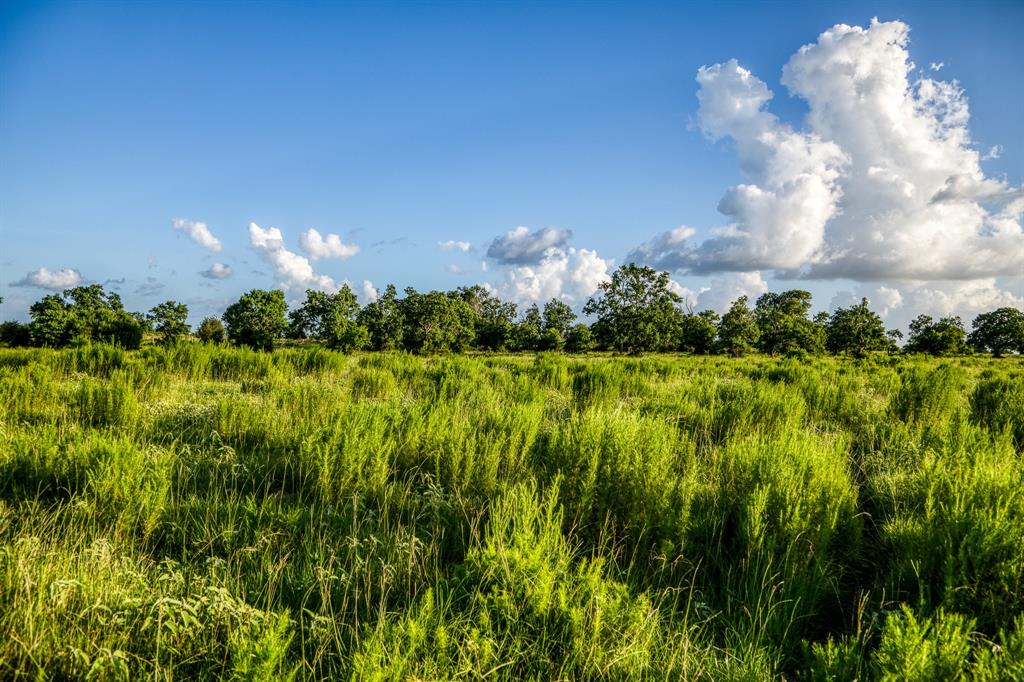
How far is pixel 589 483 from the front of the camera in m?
3.48

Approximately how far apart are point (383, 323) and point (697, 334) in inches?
1514

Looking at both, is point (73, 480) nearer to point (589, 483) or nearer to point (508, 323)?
point (589, 483)

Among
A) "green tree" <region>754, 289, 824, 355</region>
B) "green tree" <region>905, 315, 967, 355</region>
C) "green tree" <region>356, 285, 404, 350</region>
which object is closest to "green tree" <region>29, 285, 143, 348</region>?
"green tree" <region>356, 285, 404, 350</region>

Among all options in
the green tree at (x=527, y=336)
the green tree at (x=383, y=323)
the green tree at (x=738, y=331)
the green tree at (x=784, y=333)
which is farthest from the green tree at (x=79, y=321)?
the green tree at (x=784, y=333)

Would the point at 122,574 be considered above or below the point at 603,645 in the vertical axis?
above

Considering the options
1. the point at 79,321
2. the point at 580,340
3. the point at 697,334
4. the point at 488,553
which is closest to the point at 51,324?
the point at 79,321

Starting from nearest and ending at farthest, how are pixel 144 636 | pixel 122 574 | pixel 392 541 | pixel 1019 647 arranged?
pixel 1019 647 → pixel 144 636 → pixel 122 574 → pixel 392 541

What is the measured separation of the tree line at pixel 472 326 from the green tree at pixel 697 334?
0.13 m

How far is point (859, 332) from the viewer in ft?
173

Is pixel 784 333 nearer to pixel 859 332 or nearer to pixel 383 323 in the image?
pixel 859 332

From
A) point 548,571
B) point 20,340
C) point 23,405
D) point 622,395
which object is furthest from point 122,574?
point 20,340

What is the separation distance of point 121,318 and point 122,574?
66.9 meters

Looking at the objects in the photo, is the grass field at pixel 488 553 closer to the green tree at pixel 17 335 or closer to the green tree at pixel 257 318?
the green tree at pixel 257 318

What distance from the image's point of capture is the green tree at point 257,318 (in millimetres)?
46219
